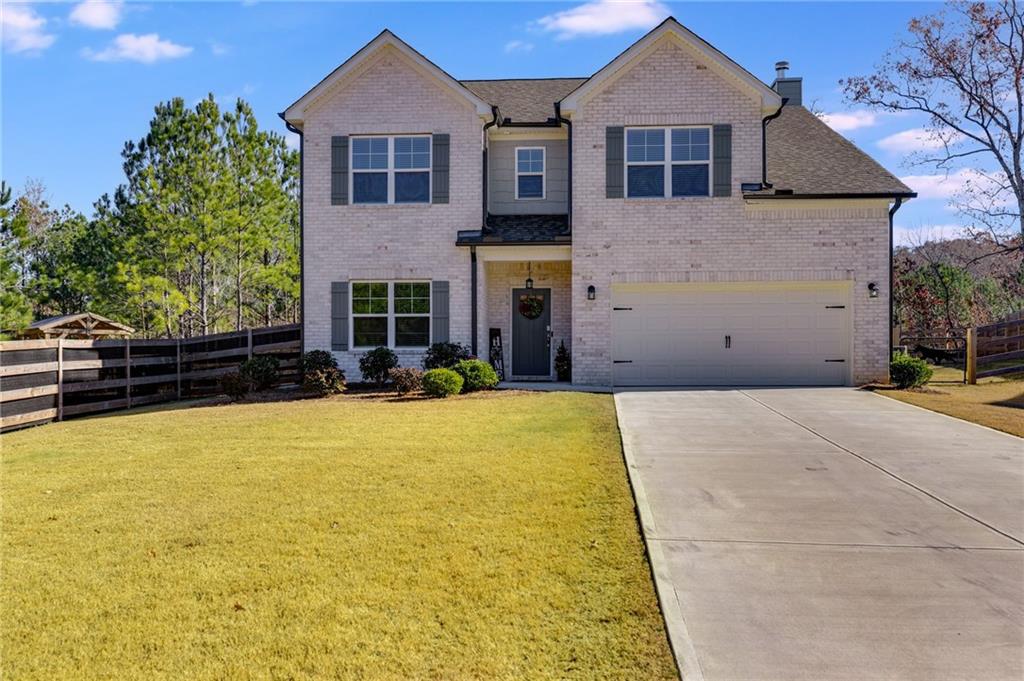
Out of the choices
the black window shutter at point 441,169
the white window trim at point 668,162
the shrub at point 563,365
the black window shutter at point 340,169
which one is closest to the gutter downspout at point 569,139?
the white window trim at point 668,162

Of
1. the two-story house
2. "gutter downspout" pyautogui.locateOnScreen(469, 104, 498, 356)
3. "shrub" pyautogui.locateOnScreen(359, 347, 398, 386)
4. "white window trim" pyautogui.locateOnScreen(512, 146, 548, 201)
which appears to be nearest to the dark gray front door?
the two-story house

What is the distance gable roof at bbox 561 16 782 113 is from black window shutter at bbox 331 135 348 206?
17.2 feet

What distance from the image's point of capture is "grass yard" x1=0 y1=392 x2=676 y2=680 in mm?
3393

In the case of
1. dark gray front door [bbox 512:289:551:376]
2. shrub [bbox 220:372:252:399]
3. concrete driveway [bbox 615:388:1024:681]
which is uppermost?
dark gray front door [bbox 512:289:551:376]

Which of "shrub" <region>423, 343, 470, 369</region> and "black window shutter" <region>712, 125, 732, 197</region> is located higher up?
"black window shutter" <region>712, 125, 732, 197</region>

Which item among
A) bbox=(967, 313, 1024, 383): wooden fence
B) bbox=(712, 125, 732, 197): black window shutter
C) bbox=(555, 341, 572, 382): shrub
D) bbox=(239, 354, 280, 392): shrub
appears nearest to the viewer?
bbox=(239, 354, 280, 392): shrub

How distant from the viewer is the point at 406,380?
13531mm

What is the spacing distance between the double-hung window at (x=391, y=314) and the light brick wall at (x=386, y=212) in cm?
29

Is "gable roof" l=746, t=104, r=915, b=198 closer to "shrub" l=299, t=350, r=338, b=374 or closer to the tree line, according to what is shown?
"shrub" l=299, t=350, r=338, b=374

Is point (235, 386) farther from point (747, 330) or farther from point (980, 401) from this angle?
point (980, 401)

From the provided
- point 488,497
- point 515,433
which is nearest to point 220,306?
point 515,433

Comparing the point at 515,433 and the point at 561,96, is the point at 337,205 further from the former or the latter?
the point at 515,433

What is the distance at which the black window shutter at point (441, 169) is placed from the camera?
50.4ft

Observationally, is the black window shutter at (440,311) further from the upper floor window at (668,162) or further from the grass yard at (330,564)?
the grass yard at (330,564)
